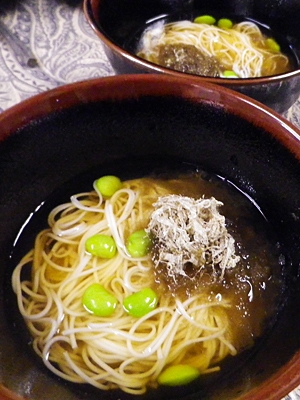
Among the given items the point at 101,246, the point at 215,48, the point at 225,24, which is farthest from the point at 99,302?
the point at 225,24

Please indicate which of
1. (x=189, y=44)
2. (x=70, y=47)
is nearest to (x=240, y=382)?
(x=189, y=44)

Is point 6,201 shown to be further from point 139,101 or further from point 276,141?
point 276,141

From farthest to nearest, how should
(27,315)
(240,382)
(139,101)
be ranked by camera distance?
(139,101) → (27,315) → (240,382)

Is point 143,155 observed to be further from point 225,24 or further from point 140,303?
point 225,24

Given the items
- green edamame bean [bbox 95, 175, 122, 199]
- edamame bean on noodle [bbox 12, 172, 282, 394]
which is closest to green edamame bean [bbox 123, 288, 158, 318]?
edamame bean on noodle [bbox 12, 172, 282, 394]

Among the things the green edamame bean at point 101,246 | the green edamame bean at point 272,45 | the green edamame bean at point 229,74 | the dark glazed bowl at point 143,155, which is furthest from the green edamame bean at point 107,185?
the green edamame bean at point 272,45
